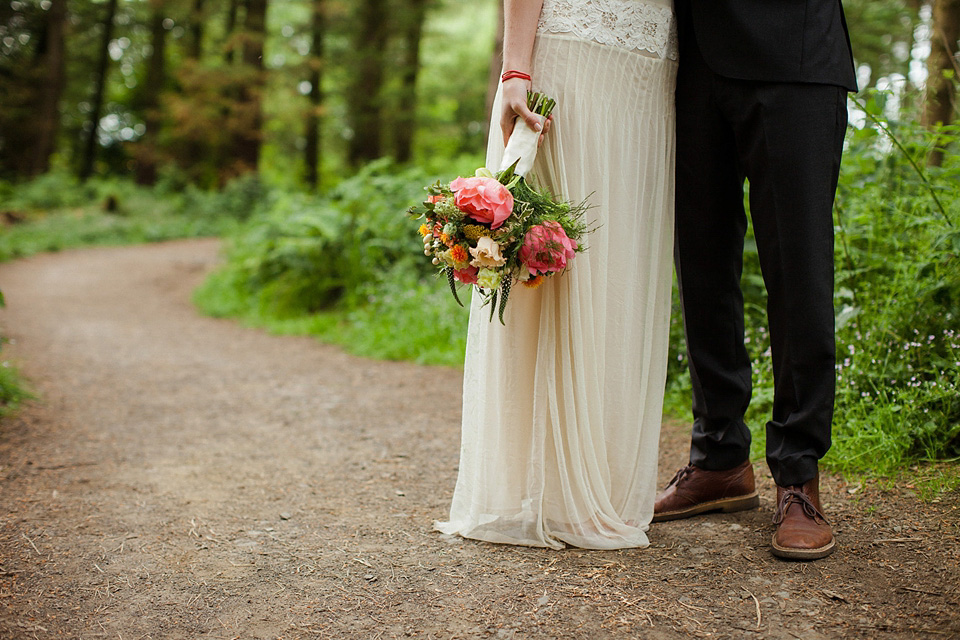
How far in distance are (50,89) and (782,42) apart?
20.4 metres

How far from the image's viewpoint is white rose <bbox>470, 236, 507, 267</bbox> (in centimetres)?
178

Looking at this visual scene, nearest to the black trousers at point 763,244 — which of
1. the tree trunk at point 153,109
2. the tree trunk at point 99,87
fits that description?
the tree trunk at point 153,109

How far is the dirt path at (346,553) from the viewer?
1.71 meters

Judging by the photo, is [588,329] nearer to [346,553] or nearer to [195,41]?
[346,553]

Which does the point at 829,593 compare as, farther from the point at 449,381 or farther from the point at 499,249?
the point at 449,381

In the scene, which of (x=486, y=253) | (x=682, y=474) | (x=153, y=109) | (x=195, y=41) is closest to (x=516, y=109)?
(x=486, y=253)

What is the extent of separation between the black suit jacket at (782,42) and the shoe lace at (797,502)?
1.15m

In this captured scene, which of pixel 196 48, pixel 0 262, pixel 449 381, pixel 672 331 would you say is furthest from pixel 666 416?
pixel 196 48

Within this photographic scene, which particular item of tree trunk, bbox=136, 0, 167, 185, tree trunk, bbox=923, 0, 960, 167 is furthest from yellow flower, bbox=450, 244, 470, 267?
tree trunk, bbox=136, 0, 167, 185

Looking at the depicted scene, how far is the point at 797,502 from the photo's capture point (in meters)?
2.04

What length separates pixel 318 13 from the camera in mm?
15359

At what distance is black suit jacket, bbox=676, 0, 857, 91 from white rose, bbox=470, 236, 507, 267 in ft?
2.77

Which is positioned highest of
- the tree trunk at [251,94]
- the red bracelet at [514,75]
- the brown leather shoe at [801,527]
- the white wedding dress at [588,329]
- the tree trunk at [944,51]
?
the tree trunk at [251,94]

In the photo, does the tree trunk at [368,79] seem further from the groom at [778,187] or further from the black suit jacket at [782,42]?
the black suit jacket at [782,42]
